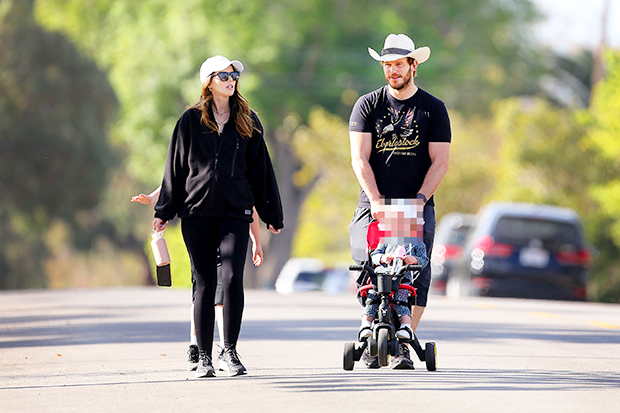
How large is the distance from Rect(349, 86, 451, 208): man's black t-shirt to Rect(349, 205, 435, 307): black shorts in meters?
0.12

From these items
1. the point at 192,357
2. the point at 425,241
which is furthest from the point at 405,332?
the point at 192,357

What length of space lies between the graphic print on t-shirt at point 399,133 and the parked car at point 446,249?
14.2m

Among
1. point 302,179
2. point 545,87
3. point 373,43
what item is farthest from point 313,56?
point 545,87

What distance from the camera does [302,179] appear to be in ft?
128

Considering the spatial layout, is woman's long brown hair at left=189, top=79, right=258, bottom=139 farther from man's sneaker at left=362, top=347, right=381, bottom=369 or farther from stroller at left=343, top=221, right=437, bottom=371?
man's sneaker at left=362, top=347, right=381, bottom=369

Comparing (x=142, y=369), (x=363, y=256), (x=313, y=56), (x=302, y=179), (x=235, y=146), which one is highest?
(x=313, y=56)

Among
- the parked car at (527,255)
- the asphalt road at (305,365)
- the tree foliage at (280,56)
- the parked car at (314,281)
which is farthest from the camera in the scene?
the tree foliage at (280,56)

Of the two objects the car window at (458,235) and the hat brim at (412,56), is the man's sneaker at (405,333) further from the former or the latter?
the car window at (458,235)

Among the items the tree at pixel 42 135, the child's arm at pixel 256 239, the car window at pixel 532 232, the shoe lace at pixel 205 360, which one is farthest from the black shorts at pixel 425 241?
the tree at pixel 42 135

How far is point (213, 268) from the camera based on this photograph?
24.0 feet

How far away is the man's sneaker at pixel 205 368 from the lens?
286 inches

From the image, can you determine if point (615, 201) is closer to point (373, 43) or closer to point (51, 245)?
point (373, 43)

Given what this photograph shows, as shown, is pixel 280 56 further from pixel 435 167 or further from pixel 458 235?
pixel 435 167

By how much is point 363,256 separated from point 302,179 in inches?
1243
